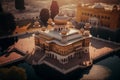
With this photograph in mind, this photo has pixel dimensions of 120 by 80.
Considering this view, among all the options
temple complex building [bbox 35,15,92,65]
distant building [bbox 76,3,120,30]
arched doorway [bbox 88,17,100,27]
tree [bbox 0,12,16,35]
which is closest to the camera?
temple complex building [bbox 35,15,92,65]

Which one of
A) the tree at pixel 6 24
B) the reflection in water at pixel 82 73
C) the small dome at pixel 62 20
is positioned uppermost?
the small dome at pixel 62 20

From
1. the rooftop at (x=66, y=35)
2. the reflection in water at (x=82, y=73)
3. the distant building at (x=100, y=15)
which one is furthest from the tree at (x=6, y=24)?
the distant building at (x=100, y=15)

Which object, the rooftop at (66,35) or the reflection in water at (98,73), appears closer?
the reflection in water at (98,73)

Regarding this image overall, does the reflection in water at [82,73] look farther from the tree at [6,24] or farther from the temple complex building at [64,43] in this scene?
the tree at [6,24]

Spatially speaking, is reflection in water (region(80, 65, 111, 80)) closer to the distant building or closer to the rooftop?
the rooftop

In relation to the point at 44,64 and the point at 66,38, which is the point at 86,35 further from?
the point at 44,64

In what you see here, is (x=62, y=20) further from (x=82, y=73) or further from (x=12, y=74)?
(x=12, y=74)

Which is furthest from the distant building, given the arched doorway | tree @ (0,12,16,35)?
tree @ (0,12,16,35)

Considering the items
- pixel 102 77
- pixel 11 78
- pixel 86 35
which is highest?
pixel 86 35

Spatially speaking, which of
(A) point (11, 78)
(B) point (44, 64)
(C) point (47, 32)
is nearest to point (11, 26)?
(C) point (47, 32)
